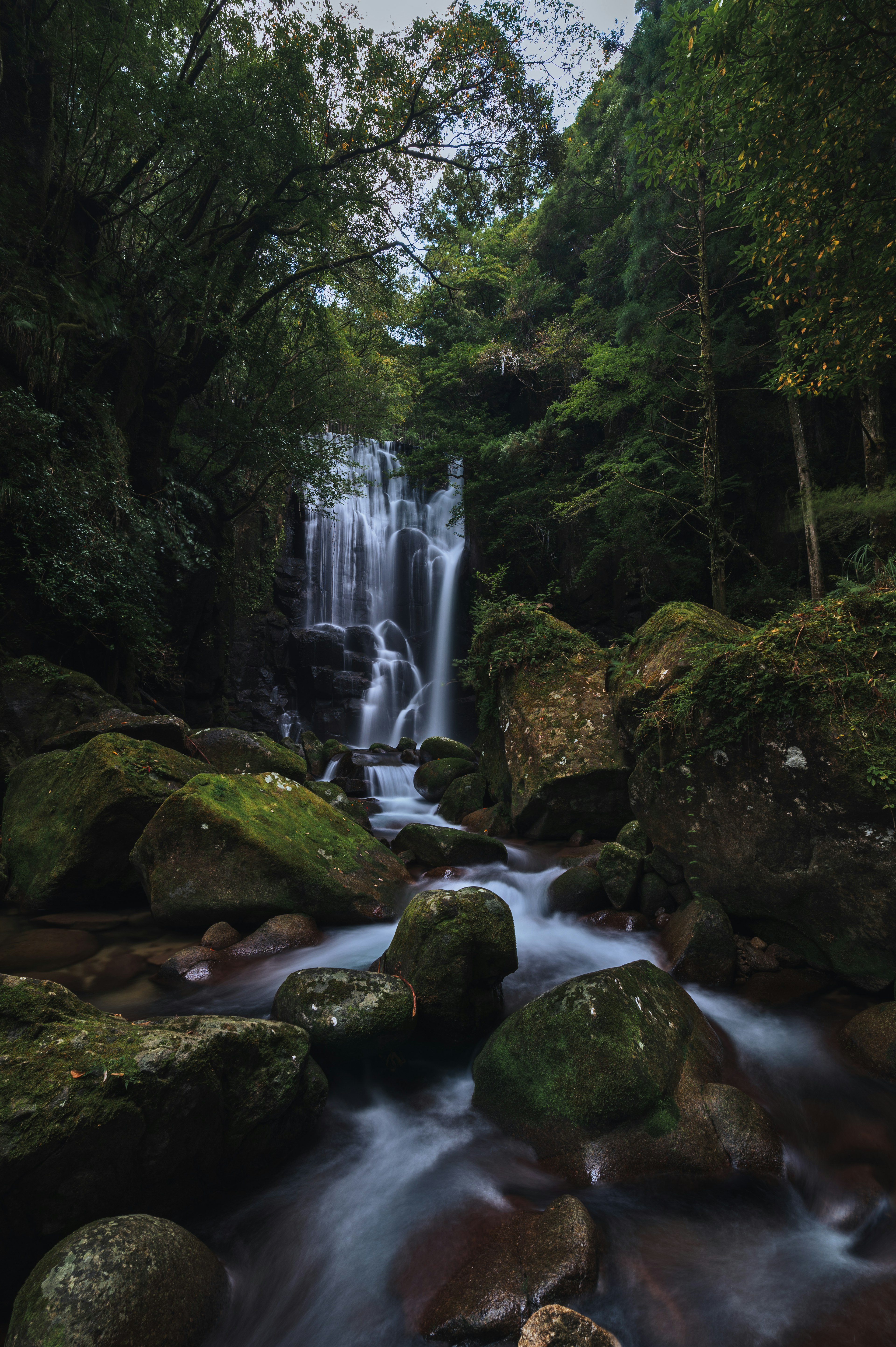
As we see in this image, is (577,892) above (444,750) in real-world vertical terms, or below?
below

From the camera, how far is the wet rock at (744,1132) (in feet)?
8.86

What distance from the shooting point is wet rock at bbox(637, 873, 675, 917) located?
508 cm

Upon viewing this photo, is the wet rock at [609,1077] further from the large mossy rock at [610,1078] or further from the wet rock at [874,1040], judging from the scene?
the wet rock at [874,1040]

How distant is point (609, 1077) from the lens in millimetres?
2857

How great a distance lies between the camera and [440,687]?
20203 millimetres

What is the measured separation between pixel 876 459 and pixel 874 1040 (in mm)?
7823

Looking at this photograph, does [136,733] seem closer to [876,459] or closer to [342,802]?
[342,802]

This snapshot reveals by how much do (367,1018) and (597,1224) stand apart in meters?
1.48

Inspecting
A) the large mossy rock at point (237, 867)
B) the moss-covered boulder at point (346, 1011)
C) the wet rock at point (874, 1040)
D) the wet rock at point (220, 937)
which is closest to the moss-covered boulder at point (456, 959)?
the moss-covered boulder at point (346, 1011)

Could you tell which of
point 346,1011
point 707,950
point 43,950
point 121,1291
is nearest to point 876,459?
point 707,950

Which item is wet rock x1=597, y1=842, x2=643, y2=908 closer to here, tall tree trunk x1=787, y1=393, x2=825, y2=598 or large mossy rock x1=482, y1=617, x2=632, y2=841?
large mossy rock x1=482, y1=617, x2=632, y2=841

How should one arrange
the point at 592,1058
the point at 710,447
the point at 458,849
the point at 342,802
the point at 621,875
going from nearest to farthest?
the point at 592,1058 → the point at 621,875 → the point at 458,849 → the point at 342,802 → the point at 710,447

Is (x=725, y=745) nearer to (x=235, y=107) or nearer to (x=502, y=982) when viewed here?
(x=502, y=982)

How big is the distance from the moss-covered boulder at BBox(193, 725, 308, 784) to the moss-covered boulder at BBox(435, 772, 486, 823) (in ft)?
9.19
